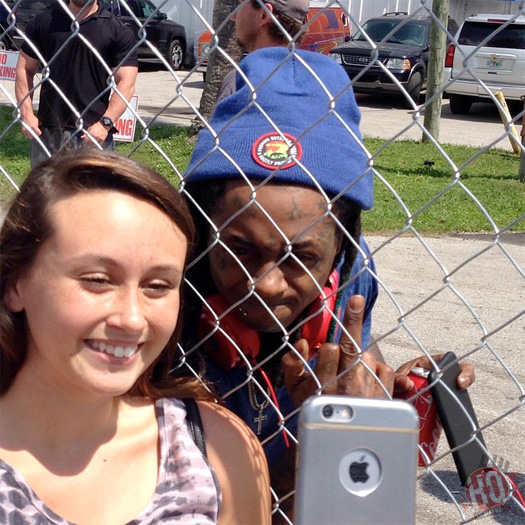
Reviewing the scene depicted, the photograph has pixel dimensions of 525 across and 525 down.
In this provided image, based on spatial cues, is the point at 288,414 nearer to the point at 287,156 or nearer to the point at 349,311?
the point at 349,311

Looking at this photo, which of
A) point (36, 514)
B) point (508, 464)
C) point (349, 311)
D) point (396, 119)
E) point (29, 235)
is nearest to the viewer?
point (36, 514)

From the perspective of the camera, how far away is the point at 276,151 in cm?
192

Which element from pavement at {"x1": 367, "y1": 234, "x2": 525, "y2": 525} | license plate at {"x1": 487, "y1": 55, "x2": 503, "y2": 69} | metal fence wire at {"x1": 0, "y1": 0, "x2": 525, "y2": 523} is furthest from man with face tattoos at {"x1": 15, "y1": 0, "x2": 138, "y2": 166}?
license plate at {"x1": 487, "y1": 55, "x2": 503, "y2": 69}

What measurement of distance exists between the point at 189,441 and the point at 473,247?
567 cm

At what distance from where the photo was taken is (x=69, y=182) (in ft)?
5.53

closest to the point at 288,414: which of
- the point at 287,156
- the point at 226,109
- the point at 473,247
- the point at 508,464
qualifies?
the point at 287,156

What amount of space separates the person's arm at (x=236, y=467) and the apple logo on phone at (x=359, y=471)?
0.71m

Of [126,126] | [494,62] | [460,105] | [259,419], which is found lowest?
[460,105]

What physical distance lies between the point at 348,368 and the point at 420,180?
8.20m

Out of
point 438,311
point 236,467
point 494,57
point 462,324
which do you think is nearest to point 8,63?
point 438,311

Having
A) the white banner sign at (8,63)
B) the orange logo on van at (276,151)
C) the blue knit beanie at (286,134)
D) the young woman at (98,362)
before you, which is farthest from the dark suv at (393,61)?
the young woman at (98,362)

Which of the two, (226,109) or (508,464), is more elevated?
(226,109)

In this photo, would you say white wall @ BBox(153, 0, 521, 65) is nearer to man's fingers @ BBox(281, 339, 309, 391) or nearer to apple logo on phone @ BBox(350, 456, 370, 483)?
man's fingers @ BBox(281, 339, 309, 391)

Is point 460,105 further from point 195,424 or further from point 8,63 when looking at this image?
point 195,424
